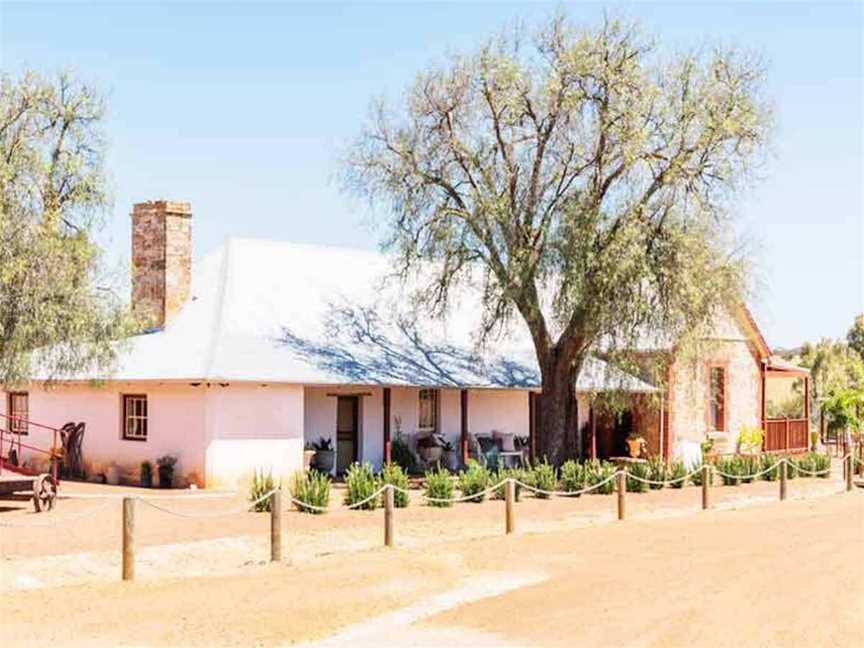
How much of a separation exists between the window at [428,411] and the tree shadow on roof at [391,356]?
947mm

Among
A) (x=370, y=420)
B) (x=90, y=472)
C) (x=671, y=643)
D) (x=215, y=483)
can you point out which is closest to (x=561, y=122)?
(x=370, y=420)

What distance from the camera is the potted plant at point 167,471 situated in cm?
2552

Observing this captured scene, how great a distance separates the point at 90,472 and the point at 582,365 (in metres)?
11.4

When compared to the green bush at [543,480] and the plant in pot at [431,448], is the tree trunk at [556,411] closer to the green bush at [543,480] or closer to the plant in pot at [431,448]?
the plant in pot at [431,448]

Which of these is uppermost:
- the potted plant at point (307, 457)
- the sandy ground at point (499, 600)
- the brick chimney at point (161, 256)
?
the brick chimney at point (161, 256)

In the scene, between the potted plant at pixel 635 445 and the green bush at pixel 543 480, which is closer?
the green bush at pixel 543 480

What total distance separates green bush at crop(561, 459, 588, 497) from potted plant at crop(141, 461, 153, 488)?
8600 millimetres

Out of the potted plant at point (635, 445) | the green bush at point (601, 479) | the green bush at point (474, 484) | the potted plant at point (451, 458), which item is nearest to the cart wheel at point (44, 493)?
the green bush at point (474, 484)

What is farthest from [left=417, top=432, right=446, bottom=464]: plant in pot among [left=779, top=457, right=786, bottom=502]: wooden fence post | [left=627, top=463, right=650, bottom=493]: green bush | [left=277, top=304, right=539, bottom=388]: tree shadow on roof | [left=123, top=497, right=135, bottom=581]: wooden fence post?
[left=123, top=497, right=135, bottom=581]: wooden fence post

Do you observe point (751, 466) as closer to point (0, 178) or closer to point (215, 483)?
point (215, 483)

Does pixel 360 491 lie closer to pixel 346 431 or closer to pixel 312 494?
pixel 312 494

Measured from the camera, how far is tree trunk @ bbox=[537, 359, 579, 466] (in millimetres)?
27734

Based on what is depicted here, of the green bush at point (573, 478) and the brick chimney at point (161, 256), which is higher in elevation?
the brick chimney at point (161, 256)

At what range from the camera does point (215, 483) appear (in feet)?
82.2
